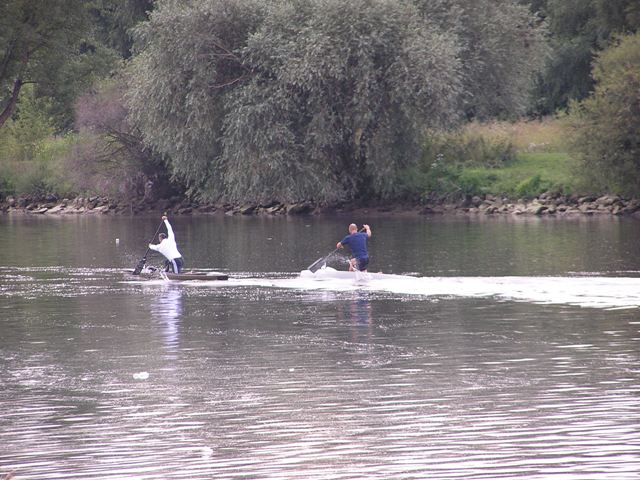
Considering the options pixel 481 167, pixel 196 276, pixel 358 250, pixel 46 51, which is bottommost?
pixel 196 276

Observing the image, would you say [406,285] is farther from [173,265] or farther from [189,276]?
[173,265]

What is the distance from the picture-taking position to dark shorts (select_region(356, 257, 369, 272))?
38.1 m

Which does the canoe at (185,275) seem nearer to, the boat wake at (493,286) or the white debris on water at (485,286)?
the white debris on water at (485,286)

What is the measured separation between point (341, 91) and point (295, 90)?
97.6 inches

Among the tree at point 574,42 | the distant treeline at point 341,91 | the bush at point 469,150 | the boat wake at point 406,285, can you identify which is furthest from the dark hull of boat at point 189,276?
the tree at point 574,42

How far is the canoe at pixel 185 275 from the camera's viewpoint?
126 ft

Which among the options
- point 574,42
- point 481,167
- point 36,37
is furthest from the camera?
point 574,42

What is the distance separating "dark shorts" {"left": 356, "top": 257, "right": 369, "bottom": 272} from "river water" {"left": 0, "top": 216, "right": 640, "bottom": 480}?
697 millimetres

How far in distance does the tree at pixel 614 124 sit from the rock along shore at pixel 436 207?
5.59ft

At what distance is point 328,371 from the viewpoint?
22047 mm

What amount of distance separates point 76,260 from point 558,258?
57.7ft

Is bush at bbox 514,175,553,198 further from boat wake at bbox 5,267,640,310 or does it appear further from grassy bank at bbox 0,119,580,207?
boat wake at bbox 5,267,640,310

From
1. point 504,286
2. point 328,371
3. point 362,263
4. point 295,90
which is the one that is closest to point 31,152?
point 295,90

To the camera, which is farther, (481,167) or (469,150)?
(469,150)
